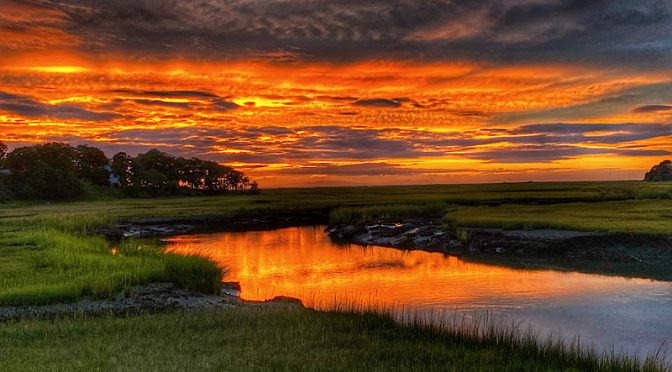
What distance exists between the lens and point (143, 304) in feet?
66.6

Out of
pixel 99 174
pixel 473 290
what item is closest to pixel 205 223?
pixel 473 290

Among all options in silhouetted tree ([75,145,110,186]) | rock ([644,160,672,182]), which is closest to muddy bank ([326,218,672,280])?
silhouetted tree ([75,145,110,186])

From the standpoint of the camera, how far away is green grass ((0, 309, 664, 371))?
12.3 metres

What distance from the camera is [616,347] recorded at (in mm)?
17031

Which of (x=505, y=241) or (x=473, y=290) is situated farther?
(x=505, y=241)

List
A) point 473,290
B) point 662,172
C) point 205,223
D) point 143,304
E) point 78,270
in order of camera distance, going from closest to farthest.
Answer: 1. point 143,304
2. point 78,270
3. point 473,290
4. point 205,223
5. point 662,172

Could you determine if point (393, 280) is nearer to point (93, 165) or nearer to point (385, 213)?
point (385, 213)

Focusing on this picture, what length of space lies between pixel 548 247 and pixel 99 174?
12806cm

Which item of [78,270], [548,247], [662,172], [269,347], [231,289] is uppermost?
[662,172]

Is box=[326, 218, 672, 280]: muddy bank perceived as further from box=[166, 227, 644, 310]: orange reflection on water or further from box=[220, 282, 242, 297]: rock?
box=[220, 282, 242, 297]: rock

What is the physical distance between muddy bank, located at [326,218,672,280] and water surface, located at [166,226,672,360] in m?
2.48

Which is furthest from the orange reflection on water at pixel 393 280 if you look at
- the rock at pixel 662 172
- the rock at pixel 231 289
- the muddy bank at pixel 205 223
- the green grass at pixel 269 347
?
the rock at pixel 662 172

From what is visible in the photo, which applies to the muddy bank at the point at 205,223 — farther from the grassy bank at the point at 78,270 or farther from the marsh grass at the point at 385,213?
the grassy bank at the point at 78,270

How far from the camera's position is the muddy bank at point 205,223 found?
60.0 m
